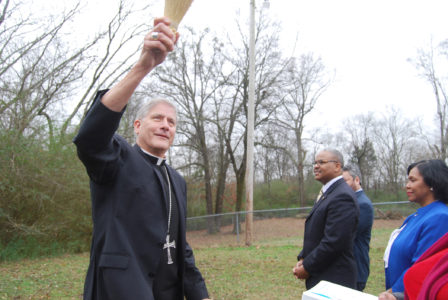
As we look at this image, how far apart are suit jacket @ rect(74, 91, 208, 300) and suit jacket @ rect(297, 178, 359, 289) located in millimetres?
1982

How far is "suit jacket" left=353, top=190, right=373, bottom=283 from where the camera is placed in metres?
4.05

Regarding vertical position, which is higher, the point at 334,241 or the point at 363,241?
the point at 334,241

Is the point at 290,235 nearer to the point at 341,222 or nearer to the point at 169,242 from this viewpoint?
the point at 341,222

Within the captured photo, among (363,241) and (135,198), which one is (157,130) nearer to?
(135,198)

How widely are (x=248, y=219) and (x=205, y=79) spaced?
10610 millimetres

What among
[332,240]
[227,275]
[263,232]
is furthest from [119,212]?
[263,232]

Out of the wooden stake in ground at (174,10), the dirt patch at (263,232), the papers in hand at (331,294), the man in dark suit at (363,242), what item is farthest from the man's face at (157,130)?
the dirt patch at (263,232)

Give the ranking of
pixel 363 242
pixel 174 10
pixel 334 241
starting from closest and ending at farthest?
pixel 174 10, pixel 334 241, pixel 363 242

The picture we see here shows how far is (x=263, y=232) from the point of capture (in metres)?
16.1

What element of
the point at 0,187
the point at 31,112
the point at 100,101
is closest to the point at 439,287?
the point at 100,101

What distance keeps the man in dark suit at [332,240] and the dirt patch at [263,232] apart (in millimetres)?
11505

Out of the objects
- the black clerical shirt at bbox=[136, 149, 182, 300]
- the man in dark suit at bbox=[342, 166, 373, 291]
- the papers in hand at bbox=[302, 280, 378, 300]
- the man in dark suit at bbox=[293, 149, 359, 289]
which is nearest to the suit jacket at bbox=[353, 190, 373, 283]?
the man in dark suit at bbox=[342, 166, 373, 291]

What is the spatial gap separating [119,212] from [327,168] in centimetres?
265

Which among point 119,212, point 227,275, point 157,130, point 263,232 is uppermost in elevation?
point 157,130
